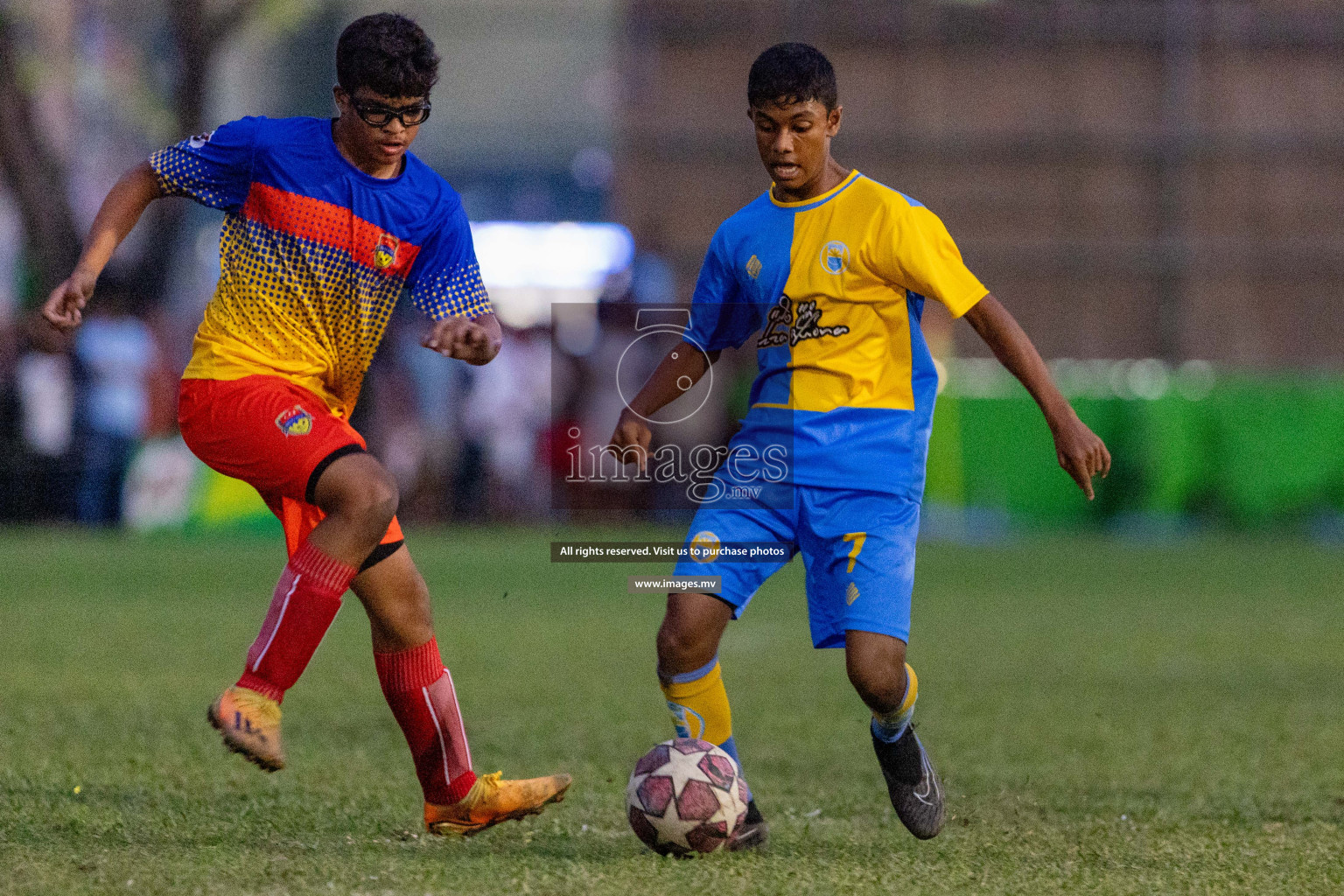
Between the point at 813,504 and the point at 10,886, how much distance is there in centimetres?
Answer: 206

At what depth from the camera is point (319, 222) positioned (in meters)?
4.50

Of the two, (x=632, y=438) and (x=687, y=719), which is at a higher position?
(x=632, y=438)

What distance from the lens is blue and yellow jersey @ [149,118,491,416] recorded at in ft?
14.8

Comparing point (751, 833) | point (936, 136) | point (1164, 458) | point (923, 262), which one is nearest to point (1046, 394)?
point (923, 262)

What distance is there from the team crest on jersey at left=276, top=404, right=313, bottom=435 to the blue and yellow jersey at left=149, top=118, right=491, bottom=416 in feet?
0.54

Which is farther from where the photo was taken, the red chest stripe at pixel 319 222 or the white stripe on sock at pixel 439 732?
the white stripe on sock at pixel 439 732

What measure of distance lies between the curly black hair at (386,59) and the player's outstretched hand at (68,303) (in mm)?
777

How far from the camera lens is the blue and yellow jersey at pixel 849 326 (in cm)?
462

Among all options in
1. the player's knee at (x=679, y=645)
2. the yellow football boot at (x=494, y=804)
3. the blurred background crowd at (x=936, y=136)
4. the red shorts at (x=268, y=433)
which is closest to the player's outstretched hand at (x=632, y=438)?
the player's knee at (x=679, y=645)

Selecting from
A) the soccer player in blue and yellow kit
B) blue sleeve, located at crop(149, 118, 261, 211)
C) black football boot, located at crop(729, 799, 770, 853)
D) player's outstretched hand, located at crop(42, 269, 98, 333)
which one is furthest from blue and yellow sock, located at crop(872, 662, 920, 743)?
player's outstretched hand, located at crop(42, 269, 98, 333)

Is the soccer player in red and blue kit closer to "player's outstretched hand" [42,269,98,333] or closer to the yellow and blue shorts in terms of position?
"player's outstretched hand" [42,269,98,333]

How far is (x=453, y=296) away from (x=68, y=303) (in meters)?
0.93

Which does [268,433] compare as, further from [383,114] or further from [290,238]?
[383,114]

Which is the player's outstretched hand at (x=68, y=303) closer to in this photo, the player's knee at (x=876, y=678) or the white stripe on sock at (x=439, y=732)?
the white stripe on sock at (x=439, y=732)
